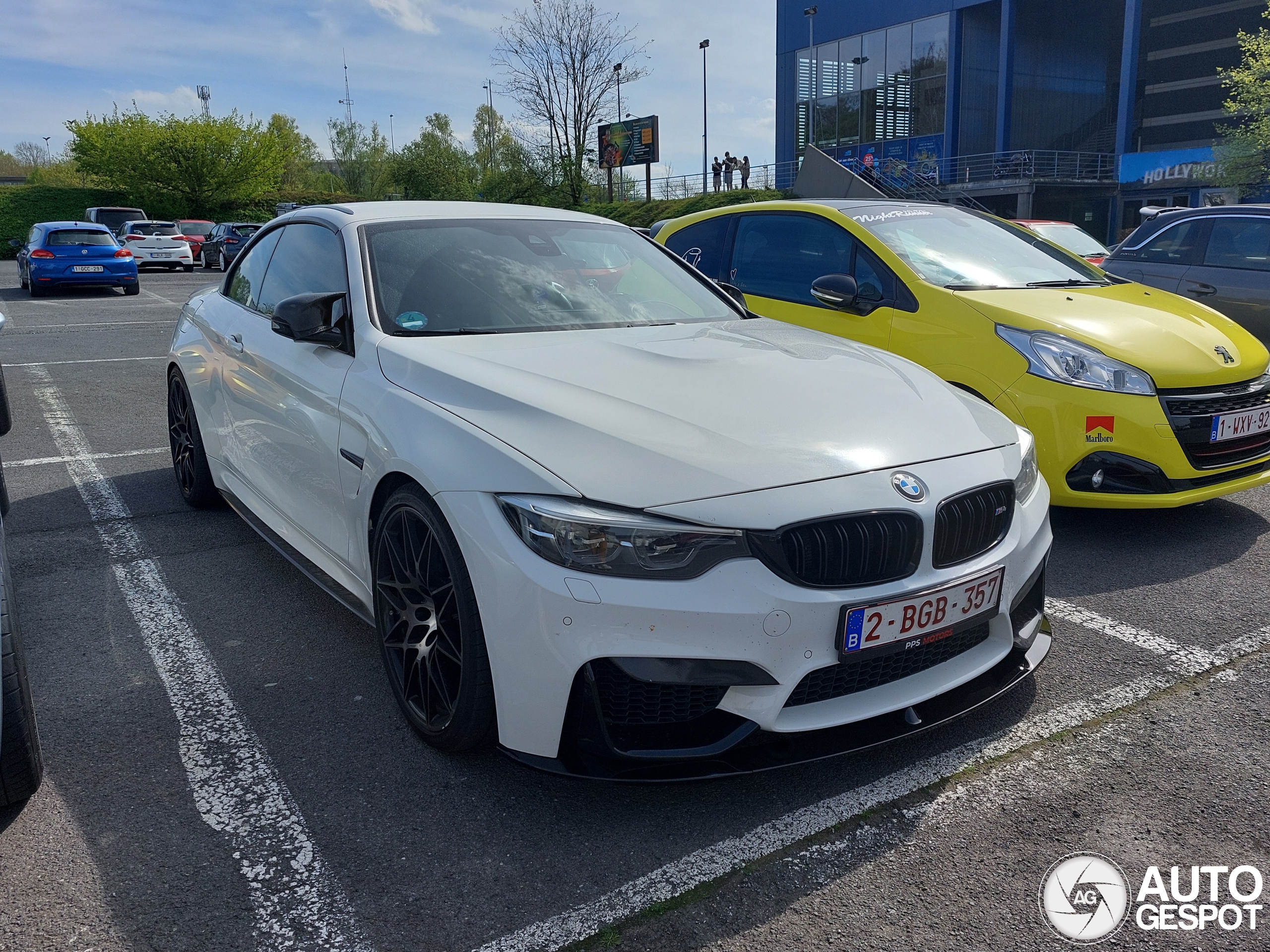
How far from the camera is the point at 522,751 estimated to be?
2.38m

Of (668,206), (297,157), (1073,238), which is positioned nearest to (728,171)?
(668,206)

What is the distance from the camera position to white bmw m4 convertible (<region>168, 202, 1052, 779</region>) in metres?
2.26

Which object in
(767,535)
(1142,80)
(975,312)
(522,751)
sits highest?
(1142,80)

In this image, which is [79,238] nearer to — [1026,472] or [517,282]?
[517,282]

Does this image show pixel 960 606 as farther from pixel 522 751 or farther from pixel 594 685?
pixel 522 751

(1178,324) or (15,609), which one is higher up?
(1178,324)

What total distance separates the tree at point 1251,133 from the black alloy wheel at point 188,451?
30.6m

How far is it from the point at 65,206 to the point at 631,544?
5250 cm

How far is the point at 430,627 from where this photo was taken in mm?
2695

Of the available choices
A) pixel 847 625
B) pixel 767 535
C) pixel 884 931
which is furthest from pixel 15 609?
pixel 884 931

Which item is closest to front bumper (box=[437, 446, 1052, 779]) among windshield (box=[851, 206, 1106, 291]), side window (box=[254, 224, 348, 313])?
side window (box=[254, 224, 348, 313])

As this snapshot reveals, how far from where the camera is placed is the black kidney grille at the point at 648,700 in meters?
2.28

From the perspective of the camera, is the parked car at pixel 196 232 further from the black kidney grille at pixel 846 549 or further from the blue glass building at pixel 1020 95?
the black kidney grille at pixel 846 549

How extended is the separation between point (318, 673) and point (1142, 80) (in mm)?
48909
